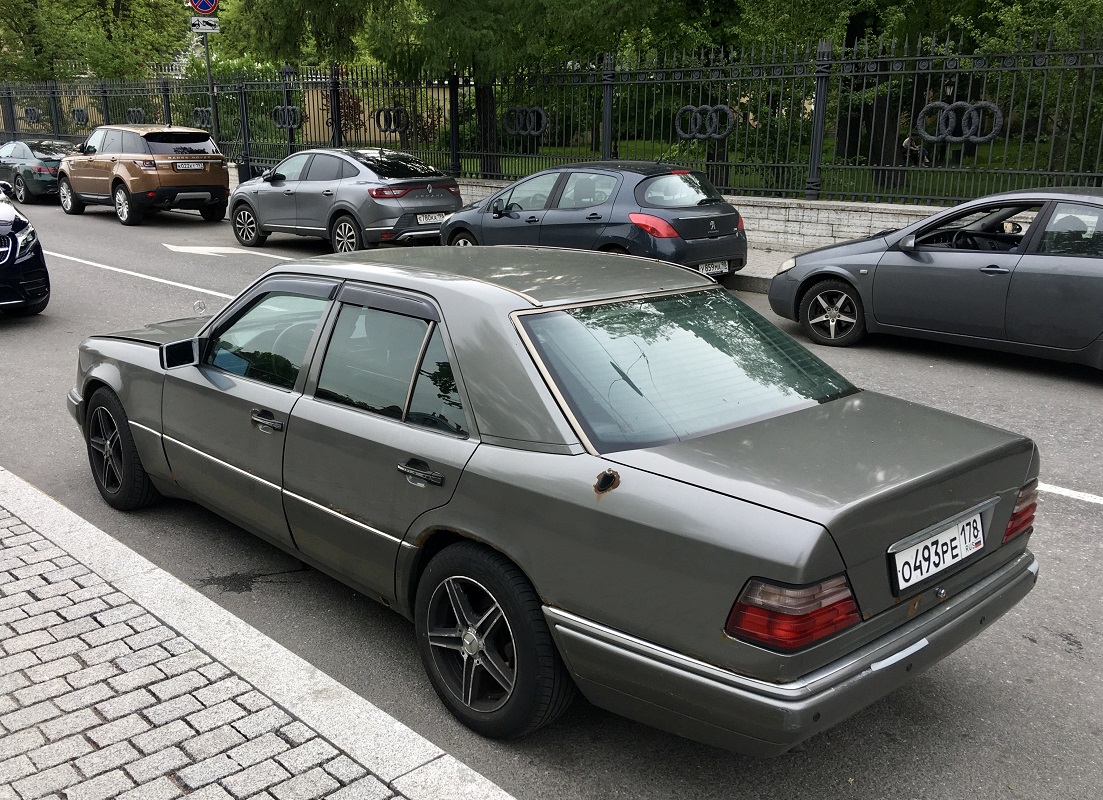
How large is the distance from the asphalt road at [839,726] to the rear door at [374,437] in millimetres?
426

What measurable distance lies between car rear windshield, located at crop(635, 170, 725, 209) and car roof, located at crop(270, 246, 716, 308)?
6877 mm

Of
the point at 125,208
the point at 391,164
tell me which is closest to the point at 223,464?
the point at 391,164

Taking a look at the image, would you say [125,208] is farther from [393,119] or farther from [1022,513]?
[1022,513]

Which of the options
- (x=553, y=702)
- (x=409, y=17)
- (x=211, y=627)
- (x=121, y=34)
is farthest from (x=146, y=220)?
(x=121, y=34)

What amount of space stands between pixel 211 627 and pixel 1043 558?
3784 mm

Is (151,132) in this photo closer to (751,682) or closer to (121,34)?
(751,682)

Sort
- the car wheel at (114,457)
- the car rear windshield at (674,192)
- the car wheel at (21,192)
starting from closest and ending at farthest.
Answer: the car wheel at (114,457) → the car rear windshield at (674,192) → the car wheel at (21,192)

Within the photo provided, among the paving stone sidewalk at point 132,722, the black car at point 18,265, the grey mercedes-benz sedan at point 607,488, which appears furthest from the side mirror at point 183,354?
the black car at point 18,265

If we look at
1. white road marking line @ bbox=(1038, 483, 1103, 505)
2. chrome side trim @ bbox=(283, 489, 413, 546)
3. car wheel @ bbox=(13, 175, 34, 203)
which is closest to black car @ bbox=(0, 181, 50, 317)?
chrome side trim @ bbox=(283, 489, 413, 546)

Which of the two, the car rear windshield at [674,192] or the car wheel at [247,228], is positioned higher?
the car rear windshield at [674,192]

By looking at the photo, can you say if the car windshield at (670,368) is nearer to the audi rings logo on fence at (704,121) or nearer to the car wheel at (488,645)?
the car wheel at (488,645)

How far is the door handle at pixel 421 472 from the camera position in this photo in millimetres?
3367

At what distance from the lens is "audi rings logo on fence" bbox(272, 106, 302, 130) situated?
2231 centimetres

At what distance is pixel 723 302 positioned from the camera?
13.3 ft
